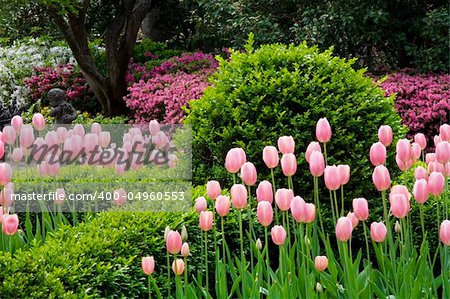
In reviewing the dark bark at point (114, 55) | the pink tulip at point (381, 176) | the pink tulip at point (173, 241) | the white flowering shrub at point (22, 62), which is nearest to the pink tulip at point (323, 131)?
the pink tulip at point (381, 176)

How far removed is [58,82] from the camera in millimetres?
11180

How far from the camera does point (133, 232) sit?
3070 millimetres

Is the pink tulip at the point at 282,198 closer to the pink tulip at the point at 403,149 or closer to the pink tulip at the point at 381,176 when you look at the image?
the pink tulip at the point at 381,176

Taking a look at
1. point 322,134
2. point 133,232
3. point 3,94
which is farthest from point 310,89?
point 3,94

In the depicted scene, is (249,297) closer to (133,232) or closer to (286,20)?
(133,232)

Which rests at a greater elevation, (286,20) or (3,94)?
(286,20)

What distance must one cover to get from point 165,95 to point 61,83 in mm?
3067

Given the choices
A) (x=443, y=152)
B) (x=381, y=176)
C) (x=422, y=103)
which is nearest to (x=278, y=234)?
(x=381, y=176)

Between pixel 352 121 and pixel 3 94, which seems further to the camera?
pixel 3 94

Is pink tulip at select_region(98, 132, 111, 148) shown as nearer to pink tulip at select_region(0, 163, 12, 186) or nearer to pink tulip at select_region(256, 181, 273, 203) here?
pink tulip at select_region(0, 163, 12, 186)

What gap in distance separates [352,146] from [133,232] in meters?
1.58

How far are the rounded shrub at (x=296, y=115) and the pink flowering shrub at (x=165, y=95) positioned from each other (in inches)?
145

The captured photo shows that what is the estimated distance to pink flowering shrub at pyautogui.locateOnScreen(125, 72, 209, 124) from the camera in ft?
27.1

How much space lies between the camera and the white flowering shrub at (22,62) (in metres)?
11.5
